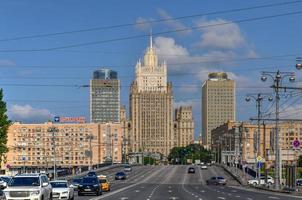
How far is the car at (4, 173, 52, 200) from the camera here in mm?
35562

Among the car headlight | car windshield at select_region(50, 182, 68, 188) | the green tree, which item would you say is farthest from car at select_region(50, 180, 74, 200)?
the green tree

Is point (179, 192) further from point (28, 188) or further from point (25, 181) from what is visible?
point (28, 188)

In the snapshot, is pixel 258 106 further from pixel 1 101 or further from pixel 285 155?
pixel 1 101

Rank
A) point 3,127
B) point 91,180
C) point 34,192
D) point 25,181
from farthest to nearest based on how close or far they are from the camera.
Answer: point 3,127 < point 91,180 < point 25,181 < point 34,192

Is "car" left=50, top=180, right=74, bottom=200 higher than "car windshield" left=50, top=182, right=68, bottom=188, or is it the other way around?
"car windshield" left=50, top=182, right=68, bottom=188

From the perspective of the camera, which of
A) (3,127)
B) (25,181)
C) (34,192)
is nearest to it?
(34,192)

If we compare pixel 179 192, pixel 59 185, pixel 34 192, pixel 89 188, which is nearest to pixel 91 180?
pixel 89 188

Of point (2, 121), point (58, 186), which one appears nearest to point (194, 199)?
point (58, 186)

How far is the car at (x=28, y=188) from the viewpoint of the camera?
35.6 metres

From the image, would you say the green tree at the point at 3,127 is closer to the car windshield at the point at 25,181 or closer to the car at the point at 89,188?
the car at the point at 89,188

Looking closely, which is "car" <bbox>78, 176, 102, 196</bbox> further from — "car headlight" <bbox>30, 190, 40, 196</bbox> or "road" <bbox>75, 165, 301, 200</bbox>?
"car headlight" <bbox>30, 190, 40, 196</bbox>

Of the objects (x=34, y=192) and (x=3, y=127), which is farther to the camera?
(x=3, y=127)

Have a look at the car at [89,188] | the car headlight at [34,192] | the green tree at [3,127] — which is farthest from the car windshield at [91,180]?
the green tree at [3,127]

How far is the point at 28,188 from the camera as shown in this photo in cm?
3578
